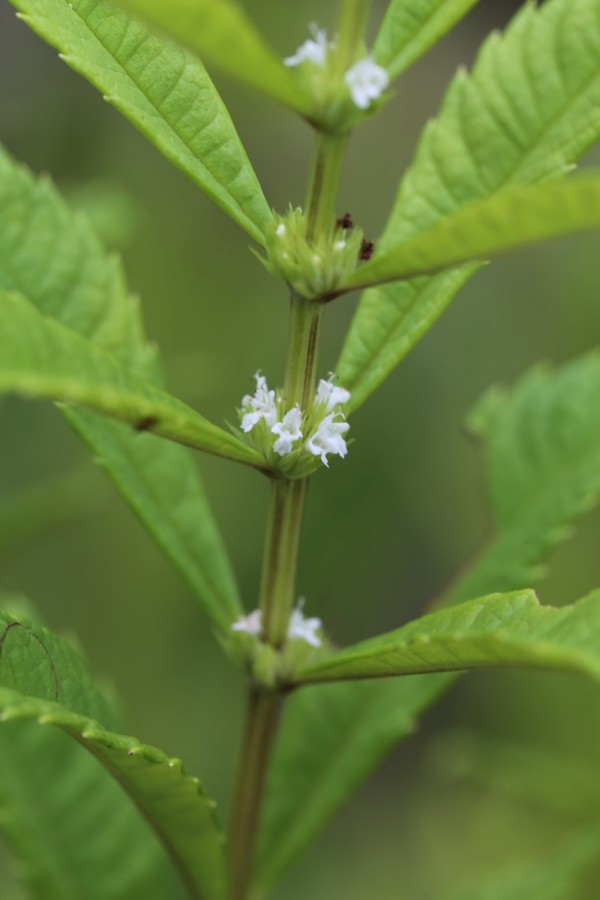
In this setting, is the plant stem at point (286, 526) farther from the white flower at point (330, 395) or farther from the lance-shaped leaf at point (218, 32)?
the lance-shaped leaf at point (218, 32)

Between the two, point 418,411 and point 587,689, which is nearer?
point 587,689

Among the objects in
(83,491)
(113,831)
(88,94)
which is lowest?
(113,831)

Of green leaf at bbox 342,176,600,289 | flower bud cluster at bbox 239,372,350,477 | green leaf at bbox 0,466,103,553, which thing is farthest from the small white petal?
green leaf at bbox 0,466,103,553

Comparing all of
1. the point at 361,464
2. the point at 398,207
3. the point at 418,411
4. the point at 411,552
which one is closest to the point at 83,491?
the point at 398,207

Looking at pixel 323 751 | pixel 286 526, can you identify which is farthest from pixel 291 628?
pixel 323 751

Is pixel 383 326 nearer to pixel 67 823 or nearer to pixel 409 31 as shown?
pixel 409 31

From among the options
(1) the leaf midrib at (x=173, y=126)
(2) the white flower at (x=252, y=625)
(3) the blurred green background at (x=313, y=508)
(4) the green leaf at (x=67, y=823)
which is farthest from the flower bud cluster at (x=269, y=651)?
(3) the blurred green background at (x=313, y=508)

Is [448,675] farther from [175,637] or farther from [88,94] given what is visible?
[88,94]

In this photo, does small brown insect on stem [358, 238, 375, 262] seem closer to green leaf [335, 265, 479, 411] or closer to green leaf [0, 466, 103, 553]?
green leaf [335, 265, 479, 411]
